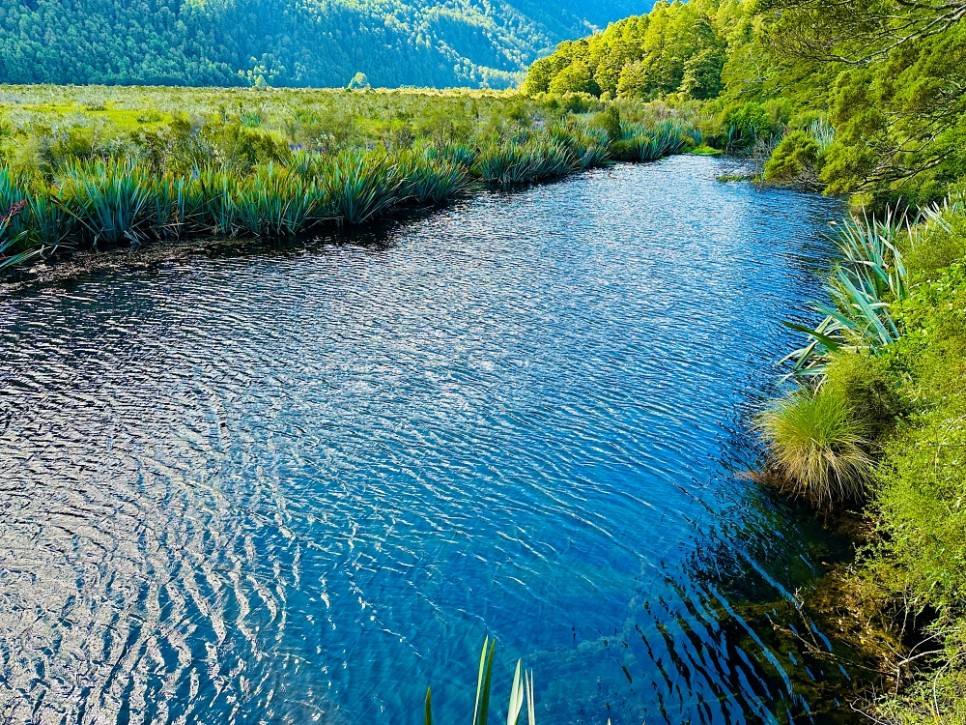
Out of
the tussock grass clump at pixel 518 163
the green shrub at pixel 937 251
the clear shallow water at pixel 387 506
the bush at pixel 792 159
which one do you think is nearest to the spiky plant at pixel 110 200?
the clear shallow water at pixel 387 506

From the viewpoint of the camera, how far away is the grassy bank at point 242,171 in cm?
1399

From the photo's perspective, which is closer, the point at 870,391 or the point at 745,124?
the point at 870,391

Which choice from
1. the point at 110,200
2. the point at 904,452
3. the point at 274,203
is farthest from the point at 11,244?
the point at 904,452

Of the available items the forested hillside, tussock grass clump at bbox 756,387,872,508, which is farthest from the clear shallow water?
the forested hillside

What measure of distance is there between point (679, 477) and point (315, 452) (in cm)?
374

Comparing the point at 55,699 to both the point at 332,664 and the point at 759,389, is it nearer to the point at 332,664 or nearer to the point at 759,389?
the point at 332,664

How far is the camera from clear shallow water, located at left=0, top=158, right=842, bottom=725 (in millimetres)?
4410

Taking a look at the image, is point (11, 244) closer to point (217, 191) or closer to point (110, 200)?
Result: point (110, 200)

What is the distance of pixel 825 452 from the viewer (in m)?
6.17

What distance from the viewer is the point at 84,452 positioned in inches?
274

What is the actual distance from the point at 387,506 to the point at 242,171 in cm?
1516

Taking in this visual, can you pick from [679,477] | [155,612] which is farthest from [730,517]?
[155,612]

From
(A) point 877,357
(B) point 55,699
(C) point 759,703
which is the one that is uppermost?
(A) point 877,357

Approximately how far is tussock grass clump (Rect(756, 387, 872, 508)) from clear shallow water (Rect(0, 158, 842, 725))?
37cm
